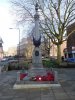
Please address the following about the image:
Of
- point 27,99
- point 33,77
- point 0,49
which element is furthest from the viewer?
point 0,49

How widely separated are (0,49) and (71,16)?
9488cm

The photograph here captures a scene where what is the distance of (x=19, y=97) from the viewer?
15.5 m

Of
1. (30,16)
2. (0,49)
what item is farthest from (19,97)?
(0,49)

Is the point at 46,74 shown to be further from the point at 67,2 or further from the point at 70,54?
the point at 70,54

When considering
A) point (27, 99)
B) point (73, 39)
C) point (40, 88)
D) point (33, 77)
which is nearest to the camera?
point (27, 99)

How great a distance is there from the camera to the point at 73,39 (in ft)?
285

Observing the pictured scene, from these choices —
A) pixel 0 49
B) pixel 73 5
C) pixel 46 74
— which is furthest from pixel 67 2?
pixel 0 49

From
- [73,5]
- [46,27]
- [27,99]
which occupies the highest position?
[73,5]

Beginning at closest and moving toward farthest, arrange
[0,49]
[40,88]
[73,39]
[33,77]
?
[40,88] → [33,77] → [73,39] → [0,49]

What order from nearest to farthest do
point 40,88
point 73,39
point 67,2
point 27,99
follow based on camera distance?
1. point 27,99
2. point 40,88
3. point 67,2
4. point 73,39

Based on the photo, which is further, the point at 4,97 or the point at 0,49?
the point at 0,49

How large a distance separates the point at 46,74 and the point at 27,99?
248 inches

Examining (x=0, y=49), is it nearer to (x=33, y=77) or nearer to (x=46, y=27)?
(x=46, y=27)

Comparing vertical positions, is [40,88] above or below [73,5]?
below
